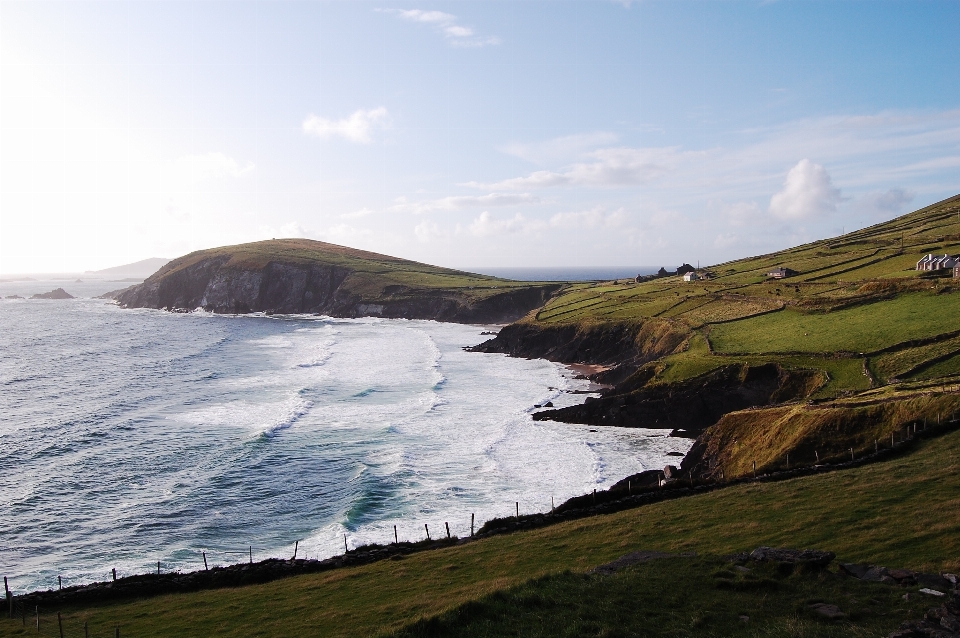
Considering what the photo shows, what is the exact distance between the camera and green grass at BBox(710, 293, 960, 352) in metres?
64.6

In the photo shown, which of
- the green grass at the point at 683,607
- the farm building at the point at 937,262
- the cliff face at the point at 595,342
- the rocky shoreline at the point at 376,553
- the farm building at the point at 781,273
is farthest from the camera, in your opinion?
the farm building at the point at 781,273

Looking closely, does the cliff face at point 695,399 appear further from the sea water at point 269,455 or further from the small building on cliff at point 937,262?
the small building on cliff at point 937,262

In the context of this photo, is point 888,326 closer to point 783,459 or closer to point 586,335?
point 783,459

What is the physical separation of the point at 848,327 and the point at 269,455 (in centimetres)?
6196

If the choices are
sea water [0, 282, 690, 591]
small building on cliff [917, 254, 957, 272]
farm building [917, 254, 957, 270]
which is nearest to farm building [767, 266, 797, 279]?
small building on cliff [917, 254, 957, 272]

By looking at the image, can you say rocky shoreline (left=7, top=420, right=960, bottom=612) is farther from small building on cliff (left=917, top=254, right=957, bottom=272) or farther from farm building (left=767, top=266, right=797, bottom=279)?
farm building (left=767, top=266, right=797, bottom=279)

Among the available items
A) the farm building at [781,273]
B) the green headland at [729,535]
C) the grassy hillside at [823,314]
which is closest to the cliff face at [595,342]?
the grassy hillside at [823,314]

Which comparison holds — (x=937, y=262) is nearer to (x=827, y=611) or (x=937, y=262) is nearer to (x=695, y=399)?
(x=695, y=399)

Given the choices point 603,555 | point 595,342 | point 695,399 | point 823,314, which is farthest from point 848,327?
point 603,555

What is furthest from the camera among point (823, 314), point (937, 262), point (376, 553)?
point (937, 262)

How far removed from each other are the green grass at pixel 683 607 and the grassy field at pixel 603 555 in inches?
5.5

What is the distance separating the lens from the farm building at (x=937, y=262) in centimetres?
9150

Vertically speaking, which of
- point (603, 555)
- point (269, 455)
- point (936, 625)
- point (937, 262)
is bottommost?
point (269, 455)

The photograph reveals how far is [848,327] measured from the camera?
A: 71688mm
